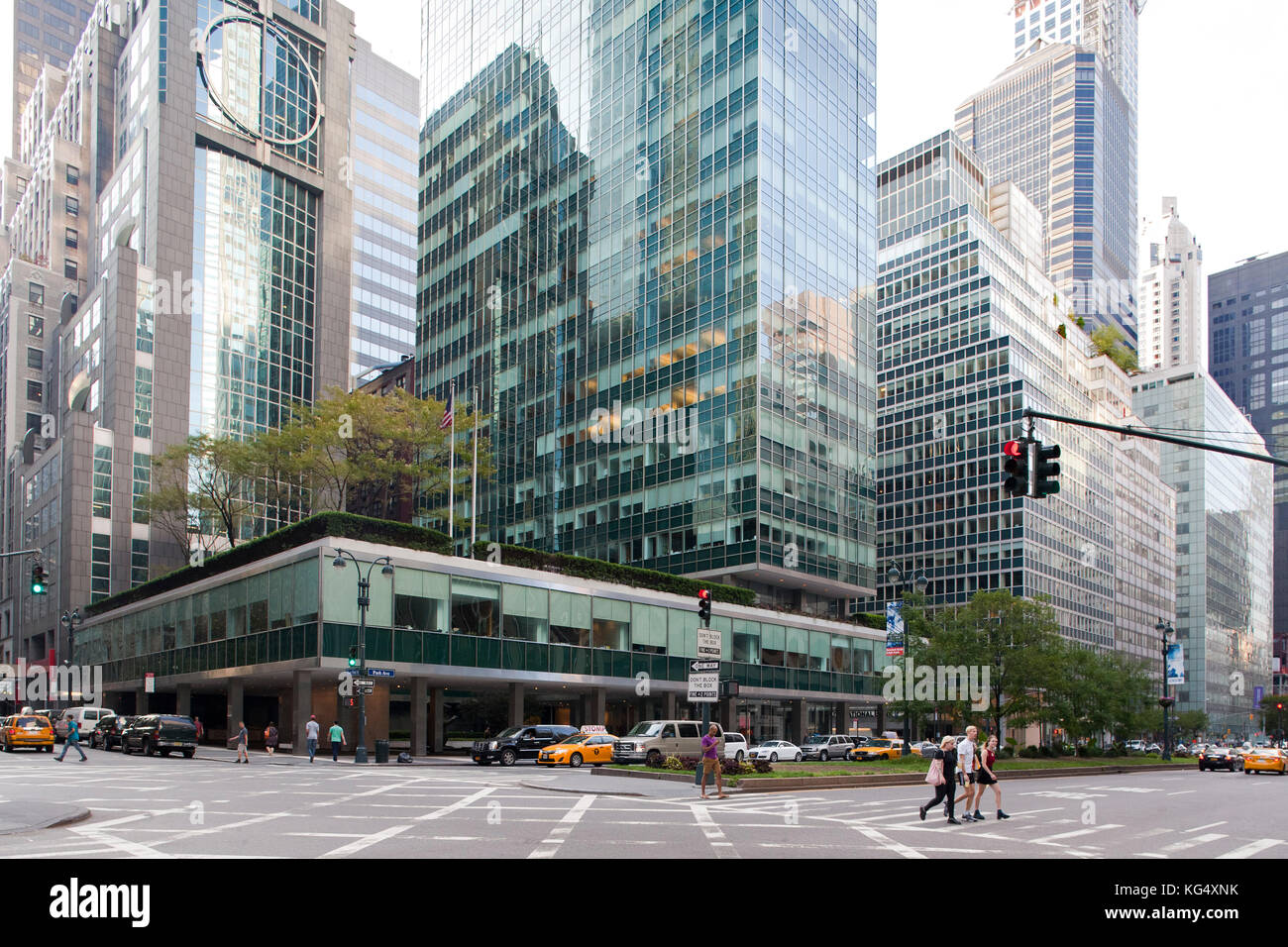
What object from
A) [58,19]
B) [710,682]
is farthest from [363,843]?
[58,19]

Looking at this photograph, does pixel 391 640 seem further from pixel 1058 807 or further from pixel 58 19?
pixel 58 19

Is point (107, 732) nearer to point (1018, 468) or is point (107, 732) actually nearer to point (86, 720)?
point (86, 720)

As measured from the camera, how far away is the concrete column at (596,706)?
59.1 m

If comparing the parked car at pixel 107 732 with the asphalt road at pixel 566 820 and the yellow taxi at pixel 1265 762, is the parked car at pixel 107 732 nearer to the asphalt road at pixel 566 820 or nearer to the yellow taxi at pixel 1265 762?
the asphalt road at pixel 566 820

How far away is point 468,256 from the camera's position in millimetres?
102688

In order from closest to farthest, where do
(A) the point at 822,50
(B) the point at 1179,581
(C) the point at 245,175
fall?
1. (A) the point at 822,50
2. (C) the point at 245,175
3. (B) the point at 1179,581

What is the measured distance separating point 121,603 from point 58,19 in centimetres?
17373

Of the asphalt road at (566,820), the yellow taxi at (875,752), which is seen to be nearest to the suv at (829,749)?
the yellow taxi at (875,752)

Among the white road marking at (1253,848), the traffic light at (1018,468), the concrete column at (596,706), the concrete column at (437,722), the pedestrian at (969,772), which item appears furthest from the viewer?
the concrete column at (596,706)

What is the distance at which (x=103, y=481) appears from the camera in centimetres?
9506

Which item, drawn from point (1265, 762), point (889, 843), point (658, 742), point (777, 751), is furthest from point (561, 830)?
point (1265, 762)

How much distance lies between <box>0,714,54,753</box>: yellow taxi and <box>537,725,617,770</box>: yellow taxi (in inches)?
856

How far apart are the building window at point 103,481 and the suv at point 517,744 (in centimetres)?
6621

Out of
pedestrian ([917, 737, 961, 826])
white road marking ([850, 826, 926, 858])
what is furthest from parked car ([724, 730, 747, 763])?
white road marking ([850, 826, 926, 858])
